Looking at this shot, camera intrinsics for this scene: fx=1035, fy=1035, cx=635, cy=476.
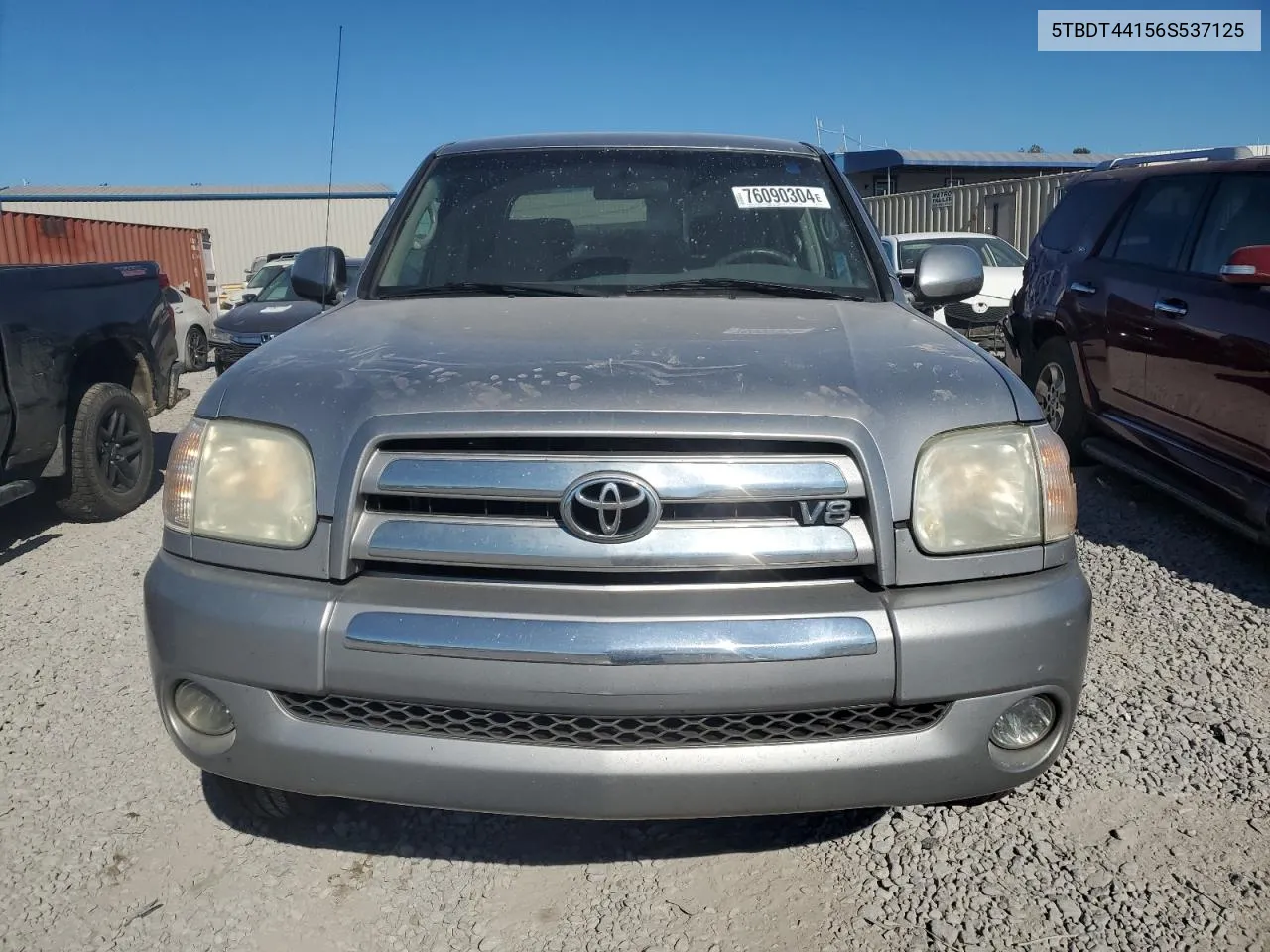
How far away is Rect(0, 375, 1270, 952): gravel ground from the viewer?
2.28 metres

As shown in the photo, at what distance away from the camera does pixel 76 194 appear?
41.9 m

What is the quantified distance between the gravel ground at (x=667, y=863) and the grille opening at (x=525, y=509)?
95 cm

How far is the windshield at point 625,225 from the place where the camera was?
3.22m

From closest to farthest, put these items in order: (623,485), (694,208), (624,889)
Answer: (623,485) < (624,889) < (694,208)

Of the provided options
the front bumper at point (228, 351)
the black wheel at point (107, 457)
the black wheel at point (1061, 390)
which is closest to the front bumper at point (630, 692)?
the black wheel at point (107, 457)

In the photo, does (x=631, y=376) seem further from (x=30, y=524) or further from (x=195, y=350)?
(x=195, y=350)

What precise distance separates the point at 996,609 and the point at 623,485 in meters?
0.77

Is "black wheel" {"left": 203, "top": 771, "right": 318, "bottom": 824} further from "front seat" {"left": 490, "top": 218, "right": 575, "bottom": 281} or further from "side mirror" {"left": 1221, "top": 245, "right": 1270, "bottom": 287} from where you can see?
"side mirror" {"left": 1221, "top": 245, "right": 1270, "bottom": 287}

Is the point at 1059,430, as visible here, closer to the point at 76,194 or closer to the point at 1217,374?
the point at 1217,374

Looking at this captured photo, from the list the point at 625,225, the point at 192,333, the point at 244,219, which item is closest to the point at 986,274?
the point at 625,225

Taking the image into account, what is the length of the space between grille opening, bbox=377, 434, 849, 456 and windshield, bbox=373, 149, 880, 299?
1.17 metres

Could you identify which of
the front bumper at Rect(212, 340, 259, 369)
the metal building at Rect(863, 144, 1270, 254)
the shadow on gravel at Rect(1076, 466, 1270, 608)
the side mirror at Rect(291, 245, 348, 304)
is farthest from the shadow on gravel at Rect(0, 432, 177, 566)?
the metal building at Rect(863, 144, 1270, 254)

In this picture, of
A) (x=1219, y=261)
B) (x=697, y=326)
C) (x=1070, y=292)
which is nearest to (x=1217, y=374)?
(x=1219, y=261)

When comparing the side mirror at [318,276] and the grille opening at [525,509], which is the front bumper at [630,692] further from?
the side mirror at [318,276]
